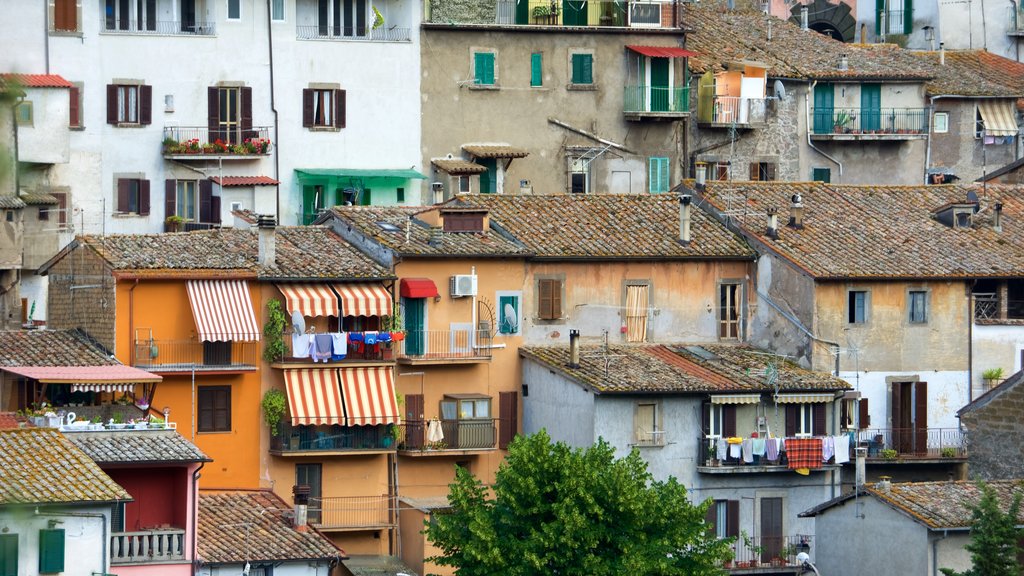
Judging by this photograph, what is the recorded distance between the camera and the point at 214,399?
51.0 m

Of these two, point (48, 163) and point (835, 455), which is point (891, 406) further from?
point (48, 163)

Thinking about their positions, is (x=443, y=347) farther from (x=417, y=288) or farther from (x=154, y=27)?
(x=154, y=27)

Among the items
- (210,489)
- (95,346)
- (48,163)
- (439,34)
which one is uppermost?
(439,34)

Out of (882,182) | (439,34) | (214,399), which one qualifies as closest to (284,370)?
(214,399)

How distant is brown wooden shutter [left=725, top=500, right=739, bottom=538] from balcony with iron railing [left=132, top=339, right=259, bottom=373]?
457 inches

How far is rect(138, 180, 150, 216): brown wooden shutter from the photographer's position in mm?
61469

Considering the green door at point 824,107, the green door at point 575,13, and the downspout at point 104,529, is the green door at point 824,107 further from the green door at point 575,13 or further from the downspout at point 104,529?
the downspout at point 104,529

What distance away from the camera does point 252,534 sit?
4612 cm

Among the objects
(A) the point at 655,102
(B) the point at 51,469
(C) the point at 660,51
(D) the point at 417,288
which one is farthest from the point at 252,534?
(C) the point at 660,51

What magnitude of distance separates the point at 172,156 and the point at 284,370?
1185cm

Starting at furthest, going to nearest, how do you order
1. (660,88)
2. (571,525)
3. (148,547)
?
(660,88), (571,525), (148,547)

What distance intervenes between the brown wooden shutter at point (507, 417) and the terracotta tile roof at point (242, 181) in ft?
38.8

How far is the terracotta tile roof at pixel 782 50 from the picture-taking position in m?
68.7

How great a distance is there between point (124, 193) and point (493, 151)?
10.5 meters
